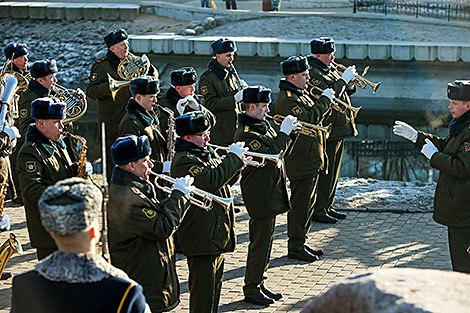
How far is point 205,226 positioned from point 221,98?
3875mm

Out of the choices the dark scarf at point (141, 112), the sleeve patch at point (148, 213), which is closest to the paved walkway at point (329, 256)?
the dark scarf at point (141, 112)


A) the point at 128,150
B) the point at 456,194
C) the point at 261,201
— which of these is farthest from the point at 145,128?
the point at 456,194

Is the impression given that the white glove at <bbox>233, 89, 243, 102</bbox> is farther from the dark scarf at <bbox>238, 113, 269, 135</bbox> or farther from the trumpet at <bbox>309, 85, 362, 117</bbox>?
the dark scarf at <bbox>238, 113, 269, 135</bbox>

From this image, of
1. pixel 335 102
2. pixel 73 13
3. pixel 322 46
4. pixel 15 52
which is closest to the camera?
pixel 335 102

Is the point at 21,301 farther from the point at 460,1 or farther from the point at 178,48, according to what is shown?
the point at 460,1

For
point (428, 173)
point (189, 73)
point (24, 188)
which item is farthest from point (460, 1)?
point (24, 188)

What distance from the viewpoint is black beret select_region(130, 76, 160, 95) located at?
7.89 meters

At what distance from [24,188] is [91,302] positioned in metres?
3.32

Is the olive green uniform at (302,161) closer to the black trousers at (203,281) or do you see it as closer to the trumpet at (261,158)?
the trumpet at (261,158)

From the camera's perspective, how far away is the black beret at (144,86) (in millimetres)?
7887

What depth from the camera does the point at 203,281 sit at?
656 cm

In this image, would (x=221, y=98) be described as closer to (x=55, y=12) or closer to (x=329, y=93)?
(x=329, y=93)

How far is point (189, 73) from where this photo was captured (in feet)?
28.5

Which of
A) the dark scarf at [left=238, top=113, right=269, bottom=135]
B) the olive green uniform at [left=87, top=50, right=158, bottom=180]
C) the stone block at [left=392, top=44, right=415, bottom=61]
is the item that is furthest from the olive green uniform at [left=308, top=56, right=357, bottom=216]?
the stone block at [left=392, top=44, right=415, bottom=61]
